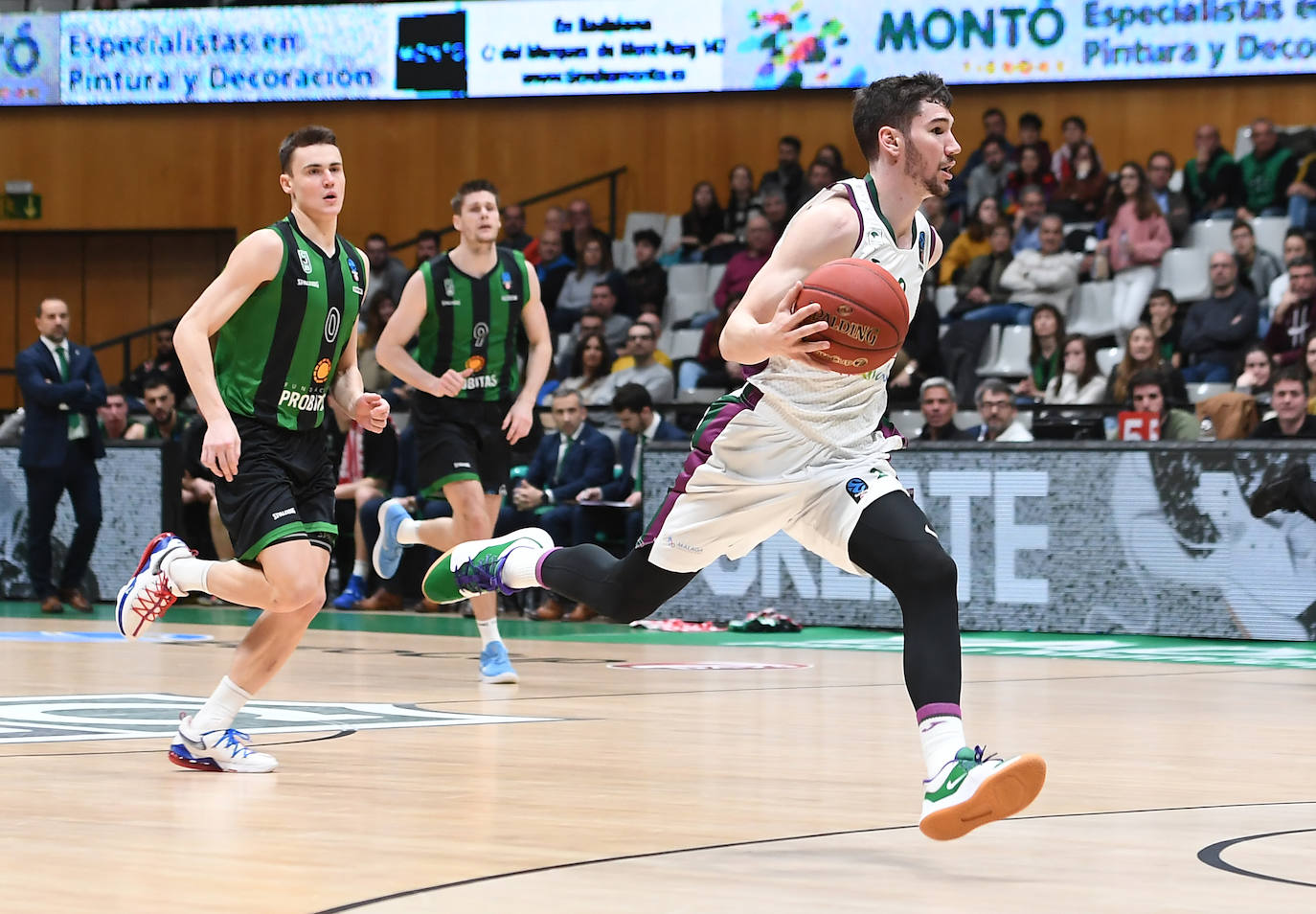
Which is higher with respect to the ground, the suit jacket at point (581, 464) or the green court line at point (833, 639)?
the suit jacket at point (581, 464)

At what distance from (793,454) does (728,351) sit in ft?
1.20

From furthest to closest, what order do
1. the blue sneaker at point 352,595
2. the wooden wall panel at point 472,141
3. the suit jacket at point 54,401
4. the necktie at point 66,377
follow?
1. the wooden wall panel at point 472,141
2. the blue sneaker at point 352,595
3. the necktie at point 66,377
4. the suit jacket at point 54,401

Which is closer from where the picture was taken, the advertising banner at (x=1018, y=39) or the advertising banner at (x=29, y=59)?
the advertising banner at (x=1018, y=39)

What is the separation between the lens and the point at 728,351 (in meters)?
4.41

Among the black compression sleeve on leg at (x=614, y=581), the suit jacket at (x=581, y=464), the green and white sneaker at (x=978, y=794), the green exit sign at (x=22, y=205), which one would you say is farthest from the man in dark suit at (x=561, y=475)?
the green exit sign at (x=22, y=205)

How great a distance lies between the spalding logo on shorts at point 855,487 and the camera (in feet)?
14.6

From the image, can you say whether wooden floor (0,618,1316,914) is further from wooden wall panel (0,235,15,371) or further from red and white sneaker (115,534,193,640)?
wooden wall panel (0,235,15,371)

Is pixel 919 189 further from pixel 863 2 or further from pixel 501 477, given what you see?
pixel 863 2

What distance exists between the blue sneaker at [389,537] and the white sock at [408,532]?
0.9 inches

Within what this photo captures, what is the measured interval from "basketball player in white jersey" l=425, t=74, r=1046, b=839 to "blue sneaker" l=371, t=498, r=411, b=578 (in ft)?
10.8

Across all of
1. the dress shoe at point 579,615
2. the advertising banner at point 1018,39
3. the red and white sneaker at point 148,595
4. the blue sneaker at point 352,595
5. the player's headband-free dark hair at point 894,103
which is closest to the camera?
the player's headband-free dark hair at point 894,103

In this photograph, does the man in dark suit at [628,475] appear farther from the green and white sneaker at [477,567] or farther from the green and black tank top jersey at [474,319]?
the green and white sneaker at [477,567]

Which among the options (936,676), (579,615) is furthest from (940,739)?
(579,615)

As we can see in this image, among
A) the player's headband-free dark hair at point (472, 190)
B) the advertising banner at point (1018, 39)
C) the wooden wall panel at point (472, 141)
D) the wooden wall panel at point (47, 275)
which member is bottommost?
the player's headband-free dark hair at point (472, 190)
